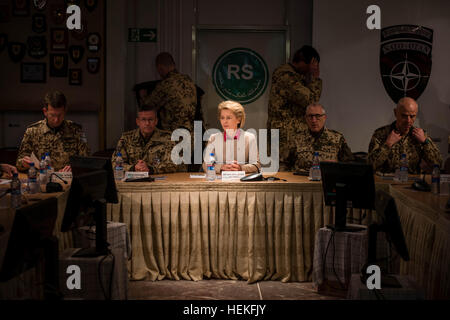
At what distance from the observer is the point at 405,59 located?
17.7 feet

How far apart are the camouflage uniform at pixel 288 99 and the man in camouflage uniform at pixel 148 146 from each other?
124 cm

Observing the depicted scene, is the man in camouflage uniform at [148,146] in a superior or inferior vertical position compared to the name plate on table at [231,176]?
superior

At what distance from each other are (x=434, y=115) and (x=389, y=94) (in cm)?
58

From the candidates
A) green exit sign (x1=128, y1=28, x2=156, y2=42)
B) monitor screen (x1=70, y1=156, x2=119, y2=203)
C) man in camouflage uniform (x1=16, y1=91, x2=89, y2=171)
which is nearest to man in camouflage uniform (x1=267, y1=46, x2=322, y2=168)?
green exit sign (x1=128, y1=28, x2=156, y2=42)

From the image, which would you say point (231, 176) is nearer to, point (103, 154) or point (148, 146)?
point (148, 146)

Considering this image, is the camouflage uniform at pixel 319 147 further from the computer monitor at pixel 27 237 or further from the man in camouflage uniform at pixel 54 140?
the computer monitor at pixel 27 237

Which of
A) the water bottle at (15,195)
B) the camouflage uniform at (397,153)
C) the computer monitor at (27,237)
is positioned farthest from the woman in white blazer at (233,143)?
the computer monitor at (27,237)

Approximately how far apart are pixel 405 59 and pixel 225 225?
10.6 feet

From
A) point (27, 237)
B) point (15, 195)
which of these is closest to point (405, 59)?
point (15, 195)

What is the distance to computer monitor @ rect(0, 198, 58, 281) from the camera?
5.75 feet

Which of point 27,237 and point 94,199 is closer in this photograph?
point 27,237

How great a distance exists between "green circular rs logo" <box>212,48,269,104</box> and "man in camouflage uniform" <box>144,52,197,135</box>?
930 mm

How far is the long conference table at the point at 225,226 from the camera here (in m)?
3.49

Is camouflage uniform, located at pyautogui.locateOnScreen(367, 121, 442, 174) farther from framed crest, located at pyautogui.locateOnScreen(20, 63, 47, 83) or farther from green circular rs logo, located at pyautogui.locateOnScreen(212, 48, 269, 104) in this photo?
framed crest, located at pyautogui.locateOnScreen(20, 63, 47, 83)
